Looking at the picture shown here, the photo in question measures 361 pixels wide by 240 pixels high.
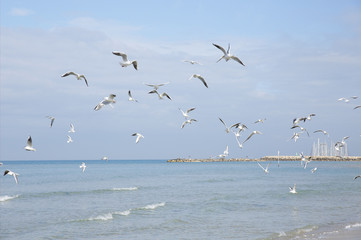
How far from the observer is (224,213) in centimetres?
2456

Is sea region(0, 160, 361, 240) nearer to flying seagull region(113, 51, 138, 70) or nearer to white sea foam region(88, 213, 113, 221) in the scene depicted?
white sea foam region(88, 213, 113, 221)

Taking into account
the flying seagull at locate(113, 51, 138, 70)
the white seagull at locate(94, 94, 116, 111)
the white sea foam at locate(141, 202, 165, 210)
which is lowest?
the white sea foam at locate(141, 202, 165, 210)

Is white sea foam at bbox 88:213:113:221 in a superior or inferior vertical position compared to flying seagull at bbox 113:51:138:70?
inferior

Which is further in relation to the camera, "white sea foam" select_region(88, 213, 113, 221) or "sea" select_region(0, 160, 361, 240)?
"white sea foam" select_region(88, 213, 113, 221)

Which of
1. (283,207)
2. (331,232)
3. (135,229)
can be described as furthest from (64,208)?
(331,232)

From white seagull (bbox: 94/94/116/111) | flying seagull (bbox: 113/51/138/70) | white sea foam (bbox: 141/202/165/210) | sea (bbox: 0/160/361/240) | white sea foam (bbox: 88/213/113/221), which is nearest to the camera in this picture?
flying seagull (bbox: 113/51/138/70)

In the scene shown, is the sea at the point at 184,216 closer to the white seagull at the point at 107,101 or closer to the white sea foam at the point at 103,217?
the white sea foam at the point at 103,217

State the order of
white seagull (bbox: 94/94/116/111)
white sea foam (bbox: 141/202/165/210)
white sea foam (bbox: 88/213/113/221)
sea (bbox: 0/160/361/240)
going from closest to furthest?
white seagull (bbox: 94/94/116/111)
sea (bbox: 0/160/361/240)
white sea foam (bbox: 88/213/113/221)
white sea foam (bbox: 141/202/165/210)

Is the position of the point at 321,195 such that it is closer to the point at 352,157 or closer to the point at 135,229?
the point at 135,229

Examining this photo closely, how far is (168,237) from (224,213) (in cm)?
688

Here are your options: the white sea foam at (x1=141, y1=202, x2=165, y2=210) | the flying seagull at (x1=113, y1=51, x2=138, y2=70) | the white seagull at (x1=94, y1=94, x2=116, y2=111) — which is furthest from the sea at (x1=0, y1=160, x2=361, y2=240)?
the flying seagull at (x1=113, y1=51, x2=138, y2=70)

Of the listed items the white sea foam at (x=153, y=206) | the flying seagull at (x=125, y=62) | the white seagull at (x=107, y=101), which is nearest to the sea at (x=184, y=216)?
the white sea foam at (x=153, y=206)

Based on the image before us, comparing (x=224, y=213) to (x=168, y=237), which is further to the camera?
(x=224, y=213)

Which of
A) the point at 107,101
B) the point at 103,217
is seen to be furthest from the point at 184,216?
the point at 107,101
